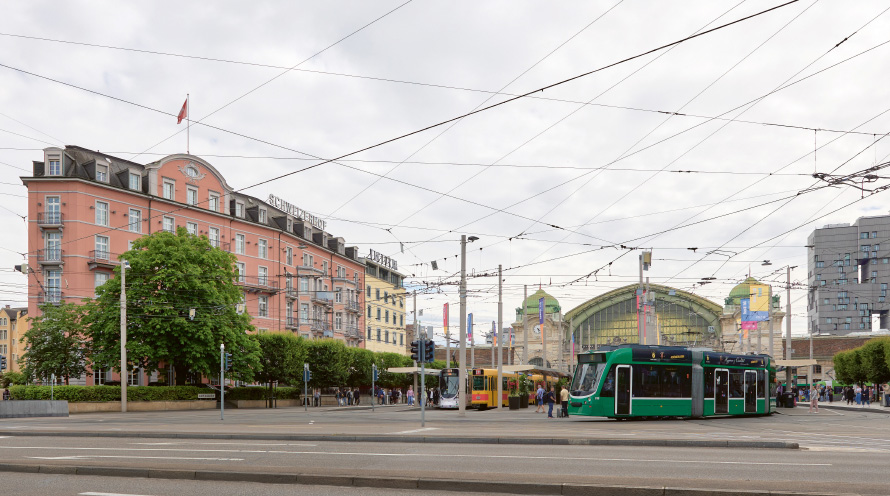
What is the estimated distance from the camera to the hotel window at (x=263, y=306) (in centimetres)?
7475

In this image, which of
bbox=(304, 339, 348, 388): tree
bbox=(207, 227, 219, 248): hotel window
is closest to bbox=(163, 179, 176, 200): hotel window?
bbox=(207, 227, 219, 248): hotel window

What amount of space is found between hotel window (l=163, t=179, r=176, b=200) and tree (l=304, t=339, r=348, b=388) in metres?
15.2

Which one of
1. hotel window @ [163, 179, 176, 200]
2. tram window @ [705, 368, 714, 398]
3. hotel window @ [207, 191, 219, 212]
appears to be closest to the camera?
tram window @ [705, 368, 714, 398]

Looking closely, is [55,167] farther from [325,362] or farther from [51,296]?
[325,362]

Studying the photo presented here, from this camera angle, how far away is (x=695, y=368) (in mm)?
36719

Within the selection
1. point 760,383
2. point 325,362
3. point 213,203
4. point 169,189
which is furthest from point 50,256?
point 760,383

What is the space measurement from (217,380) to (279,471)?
54352mm

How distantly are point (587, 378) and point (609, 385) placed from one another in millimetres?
1097

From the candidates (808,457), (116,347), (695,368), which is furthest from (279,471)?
(116,347)

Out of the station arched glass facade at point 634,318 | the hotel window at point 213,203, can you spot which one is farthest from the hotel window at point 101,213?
the station arched glass facade at point 634,318

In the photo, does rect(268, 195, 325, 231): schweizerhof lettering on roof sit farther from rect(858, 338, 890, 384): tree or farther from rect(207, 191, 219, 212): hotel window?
rect(858, 338, 890, 384): tree

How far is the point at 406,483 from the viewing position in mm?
11922

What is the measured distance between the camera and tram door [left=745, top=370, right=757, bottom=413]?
4034 centimetres

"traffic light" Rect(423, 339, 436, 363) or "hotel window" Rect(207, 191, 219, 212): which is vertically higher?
"hotel window" Rect(207, 191, 219, 212)
